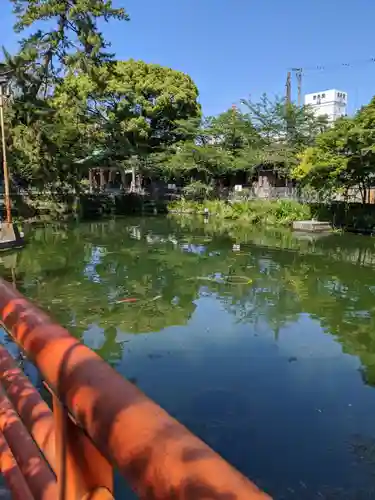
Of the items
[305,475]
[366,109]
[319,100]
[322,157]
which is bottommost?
[305,475]

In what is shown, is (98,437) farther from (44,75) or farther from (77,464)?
(44,75)

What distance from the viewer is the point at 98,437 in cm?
59

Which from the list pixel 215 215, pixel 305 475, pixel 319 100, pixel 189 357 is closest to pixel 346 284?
pixel 189 357

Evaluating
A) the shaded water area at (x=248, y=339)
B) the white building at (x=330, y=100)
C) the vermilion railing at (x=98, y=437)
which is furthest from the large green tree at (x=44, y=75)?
the white building at (x=330, y=100)

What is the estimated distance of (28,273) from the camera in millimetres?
9266

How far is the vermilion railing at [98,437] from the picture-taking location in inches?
19.5

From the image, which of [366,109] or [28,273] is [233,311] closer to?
[28,273]

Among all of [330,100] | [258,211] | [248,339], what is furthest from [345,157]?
[330,100]

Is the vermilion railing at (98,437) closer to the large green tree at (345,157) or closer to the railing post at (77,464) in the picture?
the railing post at (77,464)

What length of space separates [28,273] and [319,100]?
48.9 m

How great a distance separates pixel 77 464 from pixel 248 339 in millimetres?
5220

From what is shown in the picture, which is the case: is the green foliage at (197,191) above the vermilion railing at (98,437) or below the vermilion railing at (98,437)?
above

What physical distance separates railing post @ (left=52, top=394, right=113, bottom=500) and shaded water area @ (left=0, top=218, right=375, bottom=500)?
5.10ft

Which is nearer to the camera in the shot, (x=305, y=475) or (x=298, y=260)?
(x=305, y=475)
